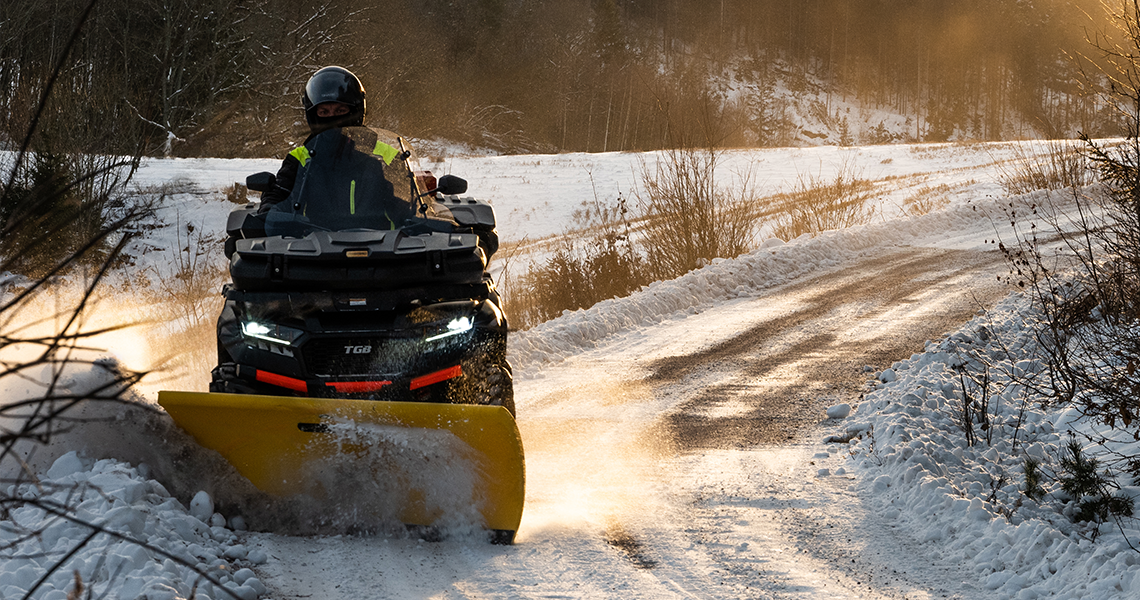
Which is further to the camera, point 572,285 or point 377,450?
point 572,285

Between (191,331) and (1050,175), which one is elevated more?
(1050,175)

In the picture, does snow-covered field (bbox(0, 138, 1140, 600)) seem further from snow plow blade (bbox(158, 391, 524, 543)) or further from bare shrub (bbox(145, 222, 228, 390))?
bare shrub (bbox(145, 222, 228, 390))

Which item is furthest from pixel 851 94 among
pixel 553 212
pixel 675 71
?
pixel 553 212

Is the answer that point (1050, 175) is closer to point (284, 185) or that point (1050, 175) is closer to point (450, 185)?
point (450, 185)

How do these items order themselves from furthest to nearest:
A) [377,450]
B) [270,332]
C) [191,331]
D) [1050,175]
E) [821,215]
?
[1050,175]
[821,215]
[191,331]
[270,332]
[377,450]

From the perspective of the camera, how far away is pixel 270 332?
4.95 m

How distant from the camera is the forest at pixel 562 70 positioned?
50.3 ft

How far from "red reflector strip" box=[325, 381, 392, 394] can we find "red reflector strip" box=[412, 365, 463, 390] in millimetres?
146

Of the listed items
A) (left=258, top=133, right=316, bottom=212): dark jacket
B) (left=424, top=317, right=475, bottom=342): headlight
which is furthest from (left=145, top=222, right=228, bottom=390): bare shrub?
(left=424, top=317, right=475, bottom=342): headlight

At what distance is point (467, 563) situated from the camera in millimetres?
4660

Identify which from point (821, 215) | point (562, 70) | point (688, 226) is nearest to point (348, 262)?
point (688, 226)

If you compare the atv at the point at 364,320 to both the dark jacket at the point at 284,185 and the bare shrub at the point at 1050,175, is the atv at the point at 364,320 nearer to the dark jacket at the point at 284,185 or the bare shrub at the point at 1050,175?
the dark jacket at the point at 284,185

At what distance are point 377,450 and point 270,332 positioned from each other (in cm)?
88

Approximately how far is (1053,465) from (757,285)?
783cm
